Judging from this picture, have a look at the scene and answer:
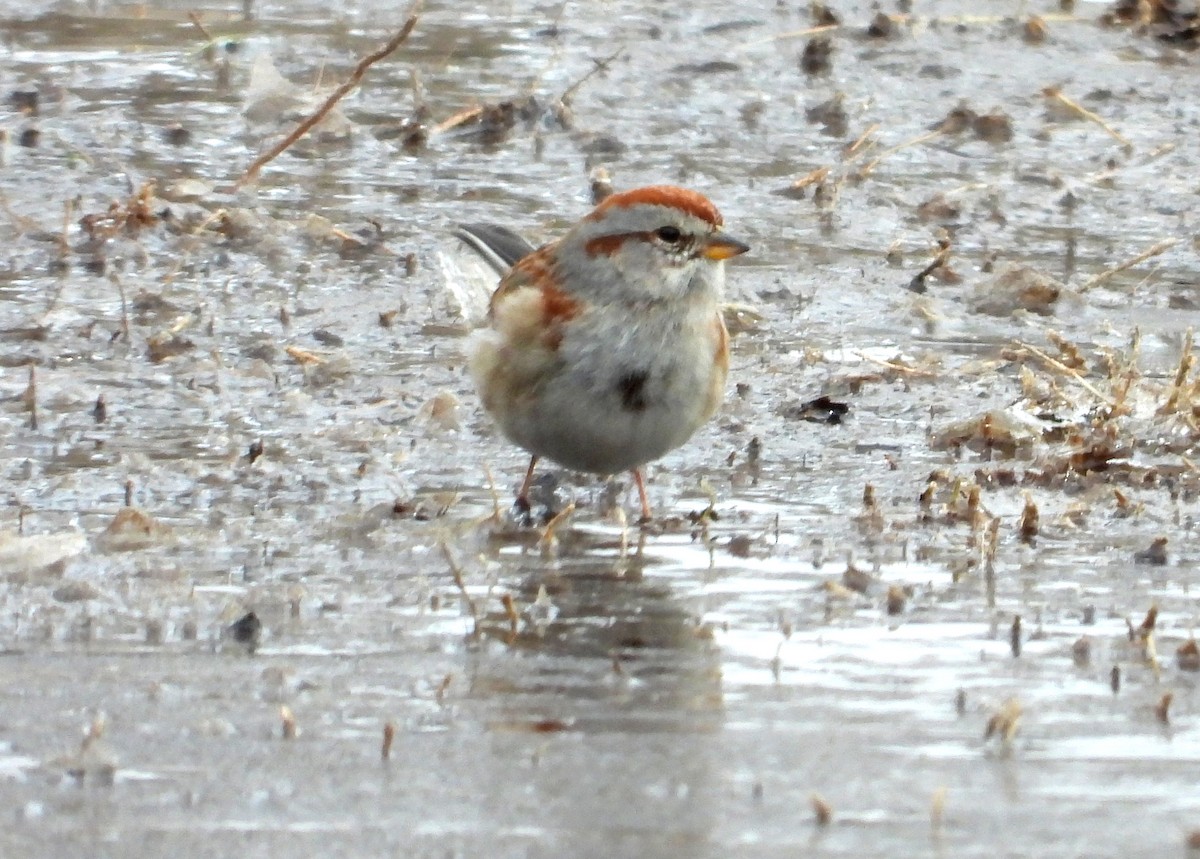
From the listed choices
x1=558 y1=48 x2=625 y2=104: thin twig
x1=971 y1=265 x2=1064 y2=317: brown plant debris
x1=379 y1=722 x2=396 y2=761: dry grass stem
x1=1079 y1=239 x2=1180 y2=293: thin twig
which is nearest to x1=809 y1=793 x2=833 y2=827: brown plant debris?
x1=379 y1=722 x2=396 y2=761: dry grass stem

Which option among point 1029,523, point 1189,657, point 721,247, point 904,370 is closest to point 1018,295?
point 904,370

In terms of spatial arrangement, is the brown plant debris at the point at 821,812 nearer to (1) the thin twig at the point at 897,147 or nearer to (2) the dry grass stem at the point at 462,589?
(2) the dry grass stem at the point at 462,589

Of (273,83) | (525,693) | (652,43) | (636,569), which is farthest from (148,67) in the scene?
(525,693)

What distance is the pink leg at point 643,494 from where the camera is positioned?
5.98 meters

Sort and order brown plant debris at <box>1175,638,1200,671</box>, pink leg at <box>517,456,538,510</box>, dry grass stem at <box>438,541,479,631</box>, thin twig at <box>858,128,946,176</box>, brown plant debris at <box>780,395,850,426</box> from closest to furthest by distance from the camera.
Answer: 1. brown plant debris at <box>1175,638,1200,671</box>
2. dry grass stem at <box>438,541,479,631</box>
3. pink leg at <box>517,456,538,510</box>
4. brown plant debris at <box>780,395,850,426</box>
5. thin twig at <box>858,128,946,176</box>

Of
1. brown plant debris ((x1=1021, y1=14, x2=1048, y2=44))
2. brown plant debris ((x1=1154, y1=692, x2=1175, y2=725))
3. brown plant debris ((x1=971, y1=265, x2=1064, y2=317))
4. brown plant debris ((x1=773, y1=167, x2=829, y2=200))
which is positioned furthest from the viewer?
brown plant debris ((x1=1021, y1=14, x2=1048, y2=44))

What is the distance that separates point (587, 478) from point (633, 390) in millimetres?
809

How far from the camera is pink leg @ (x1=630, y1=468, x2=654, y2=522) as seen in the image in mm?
5983

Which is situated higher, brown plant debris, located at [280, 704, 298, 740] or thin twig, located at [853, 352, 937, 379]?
brown plant debris, located at [280, 704, 298, 740]

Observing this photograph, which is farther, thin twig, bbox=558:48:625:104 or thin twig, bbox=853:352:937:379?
thin twig, bbox=558:48:625:104

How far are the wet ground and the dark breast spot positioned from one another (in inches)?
12.9

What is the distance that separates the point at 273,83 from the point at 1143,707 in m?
6.77

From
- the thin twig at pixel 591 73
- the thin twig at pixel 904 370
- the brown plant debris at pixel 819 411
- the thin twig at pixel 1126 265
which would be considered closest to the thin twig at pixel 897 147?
the thin twig at pixel 591 73

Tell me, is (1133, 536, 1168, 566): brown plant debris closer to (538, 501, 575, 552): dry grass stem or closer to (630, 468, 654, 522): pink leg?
(630, 468, 654, 522): pink leg
